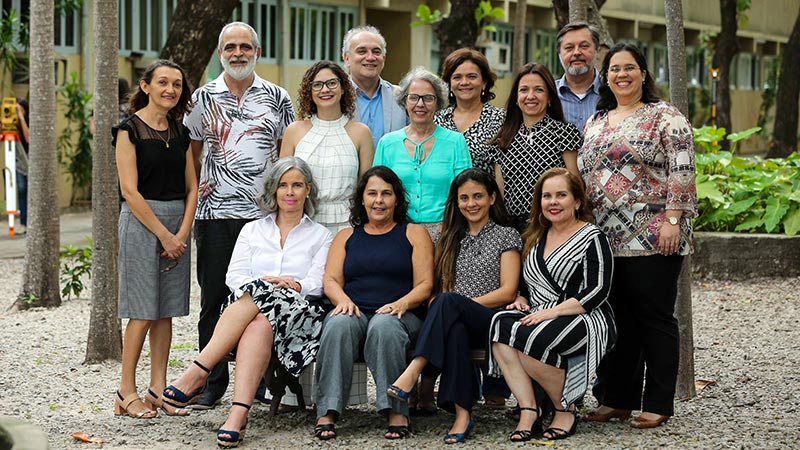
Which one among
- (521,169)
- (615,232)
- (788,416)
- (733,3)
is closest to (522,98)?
(521,169)

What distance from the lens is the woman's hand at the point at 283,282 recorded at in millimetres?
7203

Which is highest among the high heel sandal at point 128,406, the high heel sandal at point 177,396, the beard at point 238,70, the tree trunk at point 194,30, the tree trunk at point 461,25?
the tree trunk at point 461,25

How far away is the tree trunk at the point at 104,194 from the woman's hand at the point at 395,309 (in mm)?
2952

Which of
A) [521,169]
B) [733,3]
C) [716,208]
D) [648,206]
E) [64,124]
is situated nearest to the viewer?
[648,206]

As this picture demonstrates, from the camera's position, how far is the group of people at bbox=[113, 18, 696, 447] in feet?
22.8

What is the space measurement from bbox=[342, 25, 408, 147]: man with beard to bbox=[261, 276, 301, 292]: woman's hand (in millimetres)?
1192

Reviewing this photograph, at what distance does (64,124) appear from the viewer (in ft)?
74.7

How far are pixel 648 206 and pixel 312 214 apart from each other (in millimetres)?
1853

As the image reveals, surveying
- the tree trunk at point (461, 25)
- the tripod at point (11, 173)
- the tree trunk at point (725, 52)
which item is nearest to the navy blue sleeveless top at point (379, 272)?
the tripod at point (11, 173)

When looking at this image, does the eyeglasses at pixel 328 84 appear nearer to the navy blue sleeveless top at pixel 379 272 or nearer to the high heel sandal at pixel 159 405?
the navy blue sleeveless top at pixel 379 272

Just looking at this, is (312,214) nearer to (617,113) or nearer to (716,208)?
(617,113)

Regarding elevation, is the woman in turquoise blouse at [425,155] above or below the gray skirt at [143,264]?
above

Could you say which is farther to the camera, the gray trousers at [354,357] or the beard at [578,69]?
the beard at [578,69]

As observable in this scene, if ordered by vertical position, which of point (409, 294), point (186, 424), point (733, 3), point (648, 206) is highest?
point (733, 3)
